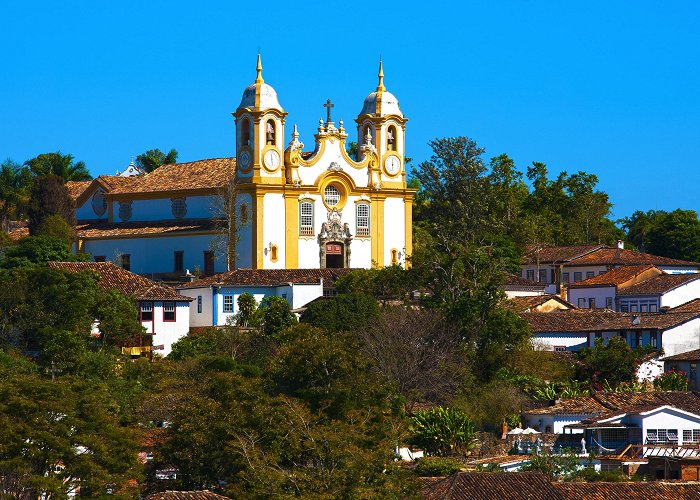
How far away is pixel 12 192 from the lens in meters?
107

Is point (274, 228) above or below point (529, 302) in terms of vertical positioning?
above

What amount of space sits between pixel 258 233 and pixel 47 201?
445 inches

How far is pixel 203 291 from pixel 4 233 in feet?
58.0

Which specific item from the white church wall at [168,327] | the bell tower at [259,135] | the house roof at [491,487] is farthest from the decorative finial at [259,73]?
the house roof at [491,487]

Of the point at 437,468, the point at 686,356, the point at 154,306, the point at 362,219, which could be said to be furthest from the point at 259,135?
the point at 437,468

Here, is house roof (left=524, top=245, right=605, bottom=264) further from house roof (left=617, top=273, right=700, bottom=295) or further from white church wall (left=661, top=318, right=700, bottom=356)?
white church wall (left=661, top=318, right=700, bottom=356)

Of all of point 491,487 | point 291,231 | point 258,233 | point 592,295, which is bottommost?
point 491,487

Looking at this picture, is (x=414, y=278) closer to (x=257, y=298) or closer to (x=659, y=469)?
(x=257, y=298)

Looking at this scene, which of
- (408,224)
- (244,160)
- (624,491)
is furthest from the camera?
(408,224)

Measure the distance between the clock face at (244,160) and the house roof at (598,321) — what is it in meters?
17.7

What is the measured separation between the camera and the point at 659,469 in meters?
58.8

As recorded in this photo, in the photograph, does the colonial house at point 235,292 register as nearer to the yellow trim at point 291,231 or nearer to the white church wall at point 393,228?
the yellow trim at point 291,231

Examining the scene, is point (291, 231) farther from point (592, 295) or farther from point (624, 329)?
point (624, 329)

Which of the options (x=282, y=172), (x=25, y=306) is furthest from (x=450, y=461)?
(x=282, y=172)
